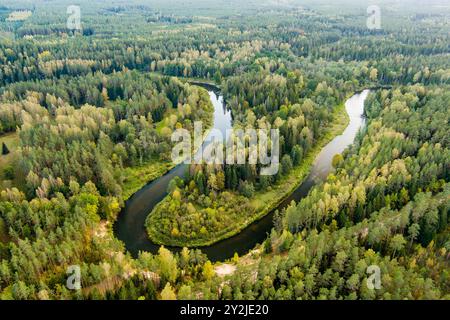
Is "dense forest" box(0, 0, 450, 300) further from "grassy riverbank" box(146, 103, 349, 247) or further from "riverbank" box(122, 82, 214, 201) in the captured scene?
"riverbank" box(122, 82, 214, 201)

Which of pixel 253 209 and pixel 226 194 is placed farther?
pixel 226 194

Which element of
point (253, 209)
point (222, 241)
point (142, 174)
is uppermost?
point (142, 174)

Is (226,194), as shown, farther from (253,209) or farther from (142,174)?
(142,174)

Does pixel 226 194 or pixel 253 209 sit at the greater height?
pixel 226 194

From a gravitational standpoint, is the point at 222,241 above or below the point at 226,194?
below

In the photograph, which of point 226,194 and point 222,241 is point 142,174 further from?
point 222,241

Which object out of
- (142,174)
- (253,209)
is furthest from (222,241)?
(142,174)

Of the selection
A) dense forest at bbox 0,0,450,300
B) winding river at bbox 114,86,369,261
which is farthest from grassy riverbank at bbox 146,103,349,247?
winding river at bbox 114,86,369,261

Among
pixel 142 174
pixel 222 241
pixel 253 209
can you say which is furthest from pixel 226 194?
pixel 142 174

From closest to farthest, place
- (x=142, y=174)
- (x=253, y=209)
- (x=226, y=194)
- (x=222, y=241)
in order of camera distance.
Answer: (x=222, y=241)
(x=253, y=209)
(x=226, y=194)
(x=142, y=174)

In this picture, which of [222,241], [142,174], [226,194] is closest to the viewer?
[222,241]
